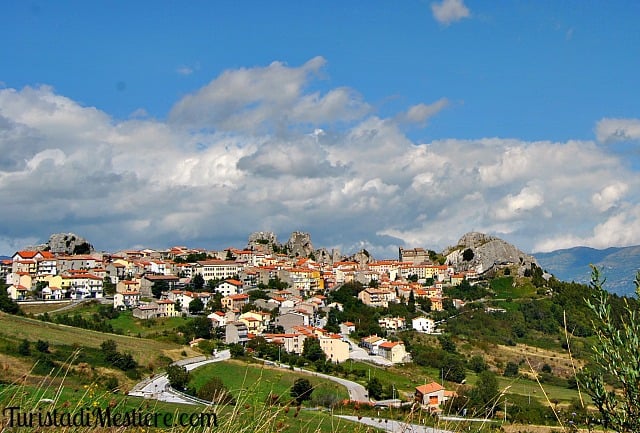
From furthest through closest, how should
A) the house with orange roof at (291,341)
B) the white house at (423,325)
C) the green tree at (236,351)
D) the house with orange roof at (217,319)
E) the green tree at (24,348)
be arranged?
the white house at (423,325) < the house with orange roof at (217,319) < the house with orange roof at (291,341) < the green tree at (236,351) < the green tree at (24,348)

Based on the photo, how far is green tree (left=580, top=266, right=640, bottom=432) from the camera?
412cm

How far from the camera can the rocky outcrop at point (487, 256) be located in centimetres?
10719

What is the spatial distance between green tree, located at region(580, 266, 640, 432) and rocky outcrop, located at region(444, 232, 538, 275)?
102259 mm

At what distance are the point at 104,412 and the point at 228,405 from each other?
975 millimetres

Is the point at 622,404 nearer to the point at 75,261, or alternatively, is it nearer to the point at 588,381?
the point at 588,381

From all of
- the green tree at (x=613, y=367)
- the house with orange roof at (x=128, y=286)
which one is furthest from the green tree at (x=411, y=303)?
the green tree at (x=613, y=367)

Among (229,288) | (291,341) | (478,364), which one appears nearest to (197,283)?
(229,288)

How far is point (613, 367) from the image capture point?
13.8ft

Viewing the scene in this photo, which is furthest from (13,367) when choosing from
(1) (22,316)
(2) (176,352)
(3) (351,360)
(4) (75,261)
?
(4) (75,261)

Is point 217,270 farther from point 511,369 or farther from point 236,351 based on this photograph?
point 511,369

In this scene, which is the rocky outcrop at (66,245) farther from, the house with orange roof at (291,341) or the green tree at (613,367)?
the green tree at (613,367)

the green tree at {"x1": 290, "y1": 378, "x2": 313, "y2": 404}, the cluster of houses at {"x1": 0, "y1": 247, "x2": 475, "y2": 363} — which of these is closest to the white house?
the cluster of houses at {"x1": 0, "y1": 247, "x2": 475, "y2": 363}

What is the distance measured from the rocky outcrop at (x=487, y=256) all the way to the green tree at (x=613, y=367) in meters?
102

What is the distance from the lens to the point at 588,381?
4211 mm
